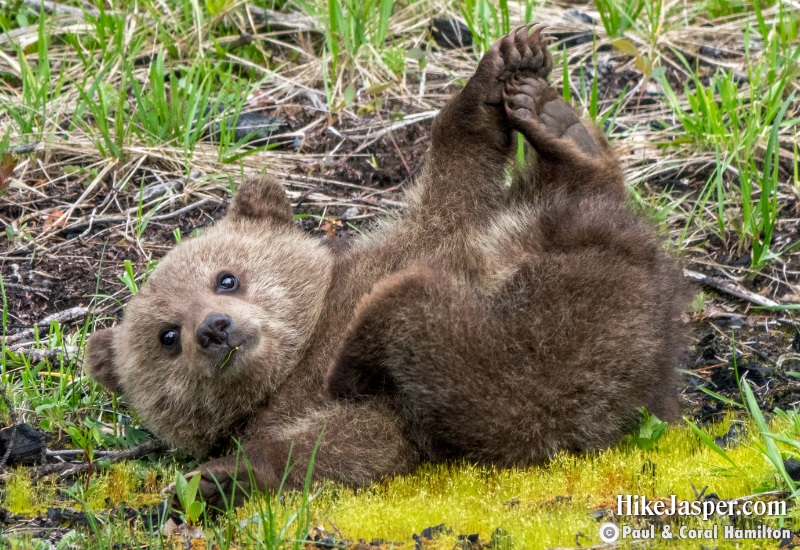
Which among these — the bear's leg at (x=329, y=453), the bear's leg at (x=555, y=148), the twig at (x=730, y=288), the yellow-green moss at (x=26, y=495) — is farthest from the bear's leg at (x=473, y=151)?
the yellow-green moss at (x=26, y=495)

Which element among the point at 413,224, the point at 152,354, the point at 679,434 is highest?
the point at 413,224

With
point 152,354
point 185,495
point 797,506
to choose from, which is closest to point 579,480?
point 797,506

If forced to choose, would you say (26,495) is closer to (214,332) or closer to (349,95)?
(214,332)

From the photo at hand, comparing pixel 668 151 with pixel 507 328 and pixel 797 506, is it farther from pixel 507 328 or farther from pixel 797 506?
pixel 797 506

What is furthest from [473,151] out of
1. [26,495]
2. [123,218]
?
[123,218]

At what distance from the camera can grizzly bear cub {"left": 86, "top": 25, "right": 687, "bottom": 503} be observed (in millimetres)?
4672

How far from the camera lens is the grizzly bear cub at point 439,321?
15.3 feet

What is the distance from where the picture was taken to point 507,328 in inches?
186

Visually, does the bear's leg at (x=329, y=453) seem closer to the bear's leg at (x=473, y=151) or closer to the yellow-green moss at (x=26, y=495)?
the yellow-green moss at (x=26, y=495)

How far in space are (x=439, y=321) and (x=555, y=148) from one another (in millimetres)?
1220

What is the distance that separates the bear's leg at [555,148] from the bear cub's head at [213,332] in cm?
128

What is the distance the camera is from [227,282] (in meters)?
5.55

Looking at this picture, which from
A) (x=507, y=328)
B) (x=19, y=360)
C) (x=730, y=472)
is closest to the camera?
(x=730, y=472)

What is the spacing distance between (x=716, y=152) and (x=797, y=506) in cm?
343
